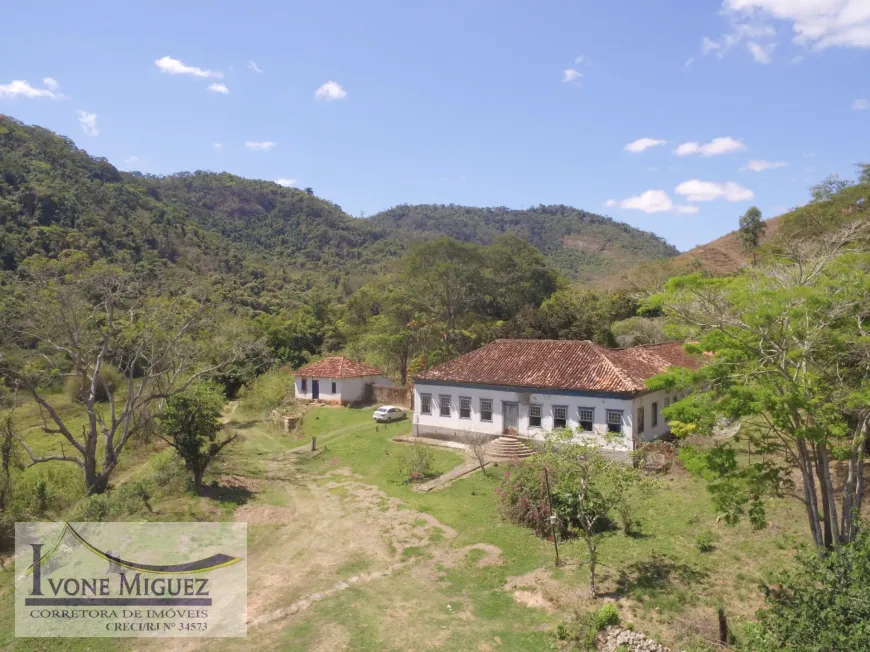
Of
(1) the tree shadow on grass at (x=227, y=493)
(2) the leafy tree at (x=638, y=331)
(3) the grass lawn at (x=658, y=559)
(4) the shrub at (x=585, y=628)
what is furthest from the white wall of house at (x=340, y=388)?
(4) the shrub at (x=585, y=628)

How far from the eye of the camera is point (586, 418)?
2423cm

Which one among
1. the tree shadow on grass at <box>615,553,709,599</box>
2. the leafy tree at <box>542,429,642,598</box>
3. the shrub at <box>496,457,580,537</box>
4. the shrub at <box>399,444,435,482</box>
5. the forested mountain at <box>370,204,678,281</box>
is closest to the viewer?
the tree shadow on grass at <box>615,553,709,599</box>

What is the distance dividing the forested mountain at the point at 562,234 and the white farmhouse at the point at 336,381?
78778 millimetres

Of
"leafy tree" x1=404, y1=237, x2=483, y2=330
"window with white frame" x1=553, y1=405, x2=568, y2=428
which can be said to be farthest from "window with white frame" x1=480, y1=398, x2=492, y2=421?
"leafy tree" x1=404, y1=237, x2=483, y2=330

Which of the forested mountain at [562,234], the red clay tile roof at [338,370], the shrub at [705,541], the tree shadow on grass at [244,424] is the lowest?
the shrub at [705,541]

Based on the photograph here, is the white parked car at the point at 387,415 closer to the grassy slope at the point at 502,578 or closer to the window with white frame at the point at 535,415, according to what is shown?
the window with white frame at the point at 535,415

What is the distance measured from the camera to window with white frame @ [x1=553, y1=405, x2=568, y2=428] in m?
24.9

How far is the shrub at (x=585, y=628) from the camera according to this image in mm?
10469

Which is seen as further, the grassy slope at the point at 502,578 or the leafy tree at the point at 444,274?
the leafy tree at the point at 444,274

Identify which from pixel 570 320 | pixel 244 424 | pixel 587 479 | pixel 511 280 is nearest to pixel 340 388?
pixel 244 424

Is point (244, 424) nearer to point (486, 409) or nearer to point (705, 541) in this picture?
point (486, 409)

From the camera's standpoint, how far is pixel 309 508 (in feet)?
64.3

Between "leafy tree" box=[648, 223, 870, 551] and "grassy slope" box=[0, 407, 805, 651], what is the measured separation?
7.65ft

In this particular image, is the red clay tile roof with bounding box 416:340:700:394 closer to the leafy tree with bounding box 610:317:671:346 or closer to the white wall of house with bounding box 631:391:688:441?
the white wall of house with bounding box 631:391:688:441
